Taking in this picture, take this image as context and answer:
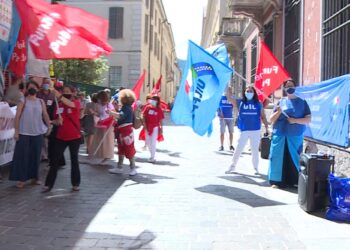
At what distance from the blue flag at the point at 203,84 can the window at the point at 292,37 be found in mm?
5334

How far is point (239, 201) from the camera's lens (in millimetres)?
7441

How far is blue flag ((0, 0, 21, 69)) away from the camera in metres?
8.60

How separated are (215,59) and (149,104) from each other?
3.04 m

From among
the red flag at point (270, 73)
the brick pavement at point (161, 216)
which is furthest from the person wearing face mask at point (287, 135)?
the red flag at point (270, 73)

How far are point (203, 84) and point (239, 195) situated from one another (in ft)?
7.04

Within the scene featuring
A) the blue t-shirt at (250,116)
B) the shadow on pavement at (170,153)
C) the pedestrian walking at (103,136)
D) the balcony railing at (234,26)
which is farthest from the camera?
the balcony railing at (234,26)

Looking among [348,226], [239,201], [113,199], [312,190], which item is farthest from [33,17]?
[348,226]

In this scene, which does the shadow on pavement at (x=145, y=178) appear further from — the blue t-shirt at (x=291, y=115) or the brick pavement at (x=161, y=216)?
the blue t-shirt at (x=291, y=115)

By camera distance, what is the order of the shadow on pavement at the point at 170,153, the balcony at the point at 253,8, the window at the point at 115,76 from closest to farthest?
1. the shadow on pavement at the point at 170,153
2. the balcony at the point at 253,8
3. the window at the point at 115,76

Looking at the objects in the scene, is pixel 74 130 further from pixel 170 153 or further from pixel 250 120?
pixel 170 153

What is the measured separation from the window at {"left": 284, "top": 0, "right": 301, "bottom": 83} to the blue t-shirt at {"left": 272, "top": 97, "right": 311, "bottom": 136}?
567cm

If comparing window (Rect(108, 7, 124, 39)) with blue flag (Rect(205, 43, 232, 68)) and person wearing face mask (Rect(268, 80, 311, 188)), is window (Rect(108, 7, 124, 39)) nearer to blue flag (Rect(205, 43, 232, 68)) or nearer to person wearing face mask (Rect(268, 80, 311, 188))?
blue flag (Rect(205, 43, 232, 68))

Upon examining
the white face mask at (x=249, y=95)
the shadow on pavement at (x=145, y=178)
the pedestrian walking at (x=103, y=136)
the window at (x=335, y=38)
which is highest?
the window at (x=335, y=38)

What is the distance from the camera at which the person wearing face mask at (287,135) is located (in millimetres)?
8062
